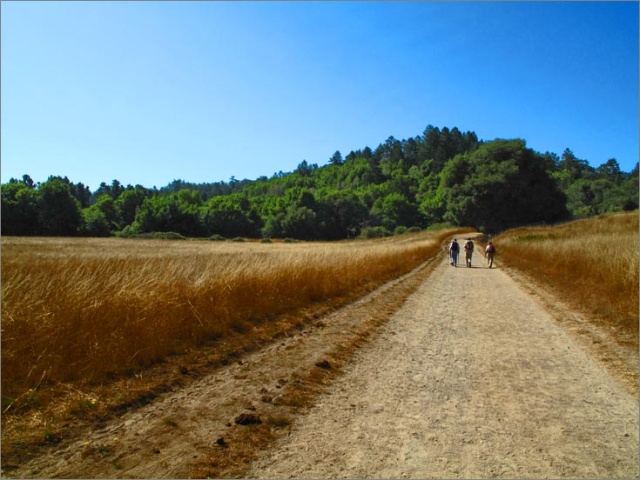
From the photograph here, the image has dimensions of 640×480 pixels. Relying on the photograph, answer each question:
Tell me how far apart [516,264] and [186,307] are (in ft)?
72.2

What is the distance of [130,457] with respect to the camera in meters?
3.42

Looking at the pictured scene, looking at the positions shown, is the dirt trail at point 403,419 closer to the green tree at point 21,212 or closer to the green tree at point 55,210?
the green tree at point 21,212

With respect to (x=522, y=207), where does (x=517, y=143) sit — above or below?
above

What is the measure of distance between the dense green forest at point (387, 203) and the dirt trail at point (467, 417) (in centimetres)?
5800

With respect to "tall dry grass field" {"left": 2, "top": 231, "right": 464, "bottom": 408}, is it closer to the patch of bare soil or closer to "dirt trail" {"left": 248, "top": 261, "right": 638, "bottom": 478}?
the patch of bare soil

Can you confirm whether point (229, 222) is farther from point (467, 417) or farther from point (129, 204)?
point (467, 417)

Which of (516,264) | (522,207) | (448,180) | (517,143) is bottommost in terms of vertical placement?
(516,264)

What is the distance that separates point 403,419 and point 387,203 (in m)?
124

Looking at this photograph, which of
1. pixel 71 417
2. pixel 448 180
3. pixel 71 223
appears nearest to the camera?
pixel 71 417

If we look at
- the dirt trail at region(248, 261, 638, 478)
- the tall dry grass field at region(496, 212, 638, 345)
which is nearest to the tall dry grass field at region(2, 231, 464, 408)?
the dirt trail at region(248, 261, 638, 478)

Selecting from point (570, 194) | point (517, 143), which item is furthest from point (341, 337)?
point (570, 194)

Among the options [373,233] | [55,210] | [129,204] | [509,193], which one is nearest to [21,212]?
[55,210]

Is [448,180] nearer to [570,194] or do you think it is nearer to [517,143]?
[517,143]

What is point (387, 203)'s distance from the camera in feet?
412
